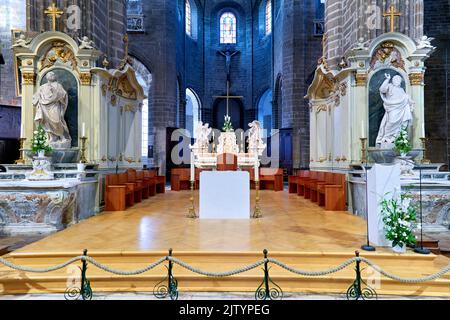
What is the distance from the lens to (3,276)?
14.7ft

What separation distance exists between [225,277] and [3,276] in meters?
→ 2.76

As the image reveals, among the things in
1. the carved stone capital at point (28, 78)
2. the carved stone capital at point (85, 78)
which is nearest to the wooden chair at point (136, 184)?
the carved stone capital at point (85, 78)

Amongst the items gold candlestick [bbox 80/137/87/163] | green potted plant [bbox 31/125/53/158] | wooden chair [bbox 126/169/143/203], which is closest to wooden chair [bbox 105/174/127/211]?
gold candlestick [bbox 80/137/87/163]

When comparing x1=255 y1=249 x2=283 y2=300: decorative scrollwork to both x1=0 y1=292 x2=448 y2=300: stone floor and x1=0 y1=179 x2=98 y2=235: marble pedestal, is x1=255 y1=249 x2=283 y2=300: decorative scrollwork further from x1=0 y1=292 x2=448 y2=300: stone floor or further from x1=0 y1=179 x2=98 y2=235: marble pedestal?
x1=0 y1=179 x2=98 y2=235: marble pedestal

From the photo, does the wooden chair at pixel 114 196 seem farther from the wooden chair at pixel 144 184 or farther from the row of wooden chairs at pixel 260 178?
the row of wooden chairs at pixel 260 178

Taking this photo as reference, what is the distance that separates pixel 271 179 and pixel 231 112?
13111mm

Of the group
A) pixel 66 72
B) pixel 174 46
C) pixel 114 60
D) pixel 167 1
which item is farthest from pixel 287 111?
pixel 66 72

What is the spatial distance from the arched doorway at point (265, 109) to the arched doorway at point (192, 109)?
→ 459 centimetres

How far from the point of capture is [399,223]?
15.8 feet

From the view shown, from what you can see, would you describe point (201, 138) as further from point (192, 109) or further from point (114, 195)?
point (192, 109)

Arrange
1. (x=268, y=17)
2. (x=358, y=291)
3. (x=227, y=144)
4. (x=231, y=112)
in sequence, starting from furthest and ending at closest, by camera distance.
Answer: (x=231, y=112) → (x=268, y=17) → (x=227, y=144) → (x=358, y=291)

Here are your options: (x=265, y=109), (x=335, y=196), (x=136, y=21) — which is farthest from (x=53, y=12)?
(x=265, y=109)

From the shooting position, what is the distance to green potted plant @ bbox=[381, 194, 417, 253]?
477 cm

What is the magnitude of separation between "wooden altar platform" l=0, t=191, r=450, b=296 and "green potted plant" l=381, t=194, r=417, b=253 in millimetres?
180
